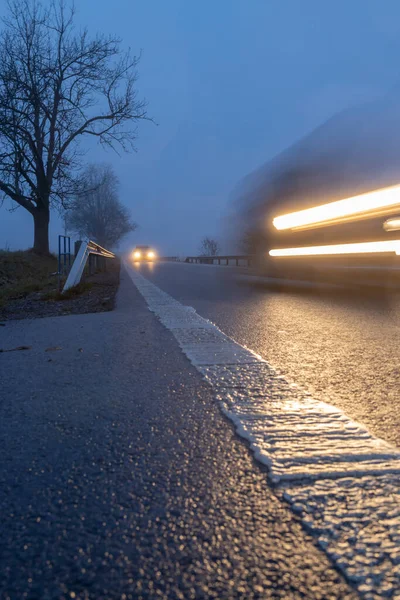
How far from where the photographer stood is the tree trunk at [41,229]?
2230 cm

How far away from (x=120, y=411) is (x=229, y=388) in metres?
0.62

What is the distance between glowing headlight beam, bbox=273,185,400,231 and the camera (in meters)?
5.27

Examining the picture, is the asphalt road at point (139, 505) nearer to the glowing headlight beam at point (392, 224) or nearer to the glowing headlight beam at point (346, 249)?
the glowing headlight beam at point (392, 224)

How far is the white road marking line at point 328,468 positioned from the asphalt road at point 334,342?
0.14m

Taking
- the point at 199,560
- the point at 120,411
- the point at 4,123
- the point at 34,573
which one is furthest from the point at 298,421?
the point at 4,123

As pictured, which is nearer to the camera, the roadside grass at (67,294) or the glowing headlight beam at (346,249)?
the glowing headlight beam at (346,249)

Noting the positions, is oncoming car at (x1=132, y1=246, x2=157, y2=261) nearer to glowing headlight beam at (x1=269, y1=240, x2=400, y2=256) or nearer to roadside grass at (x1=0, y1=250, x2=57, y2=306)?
roadside grass at (x1=0, y1=250, x2=57, y2=306)

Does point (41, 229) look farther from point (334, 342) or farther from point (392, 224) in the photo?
point (334, 342)

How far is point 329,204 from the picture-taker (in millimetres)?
6148

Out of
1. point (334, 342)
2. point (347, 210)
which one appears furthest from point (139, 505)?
point (347, 210)

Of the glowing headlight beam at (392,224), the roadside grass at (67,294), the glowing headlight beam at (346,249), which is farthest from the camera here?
the roadside grass at (67,294)

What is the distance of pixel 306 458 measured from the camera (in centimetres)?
169

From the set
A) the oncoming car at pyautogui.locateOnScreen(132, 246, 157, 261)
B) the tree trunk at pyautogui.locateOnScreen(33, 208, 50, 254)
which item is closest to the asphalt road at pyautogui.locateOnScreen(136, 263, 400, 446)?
the tree trunk at pyautogui.locateOnScreen(33, 208, 50, 254)

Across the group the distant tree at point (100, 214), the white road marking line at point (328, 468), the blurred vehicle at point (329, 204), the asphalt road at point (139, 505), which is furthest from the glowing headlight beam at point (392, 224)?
the distant tree at point (100, 214)
